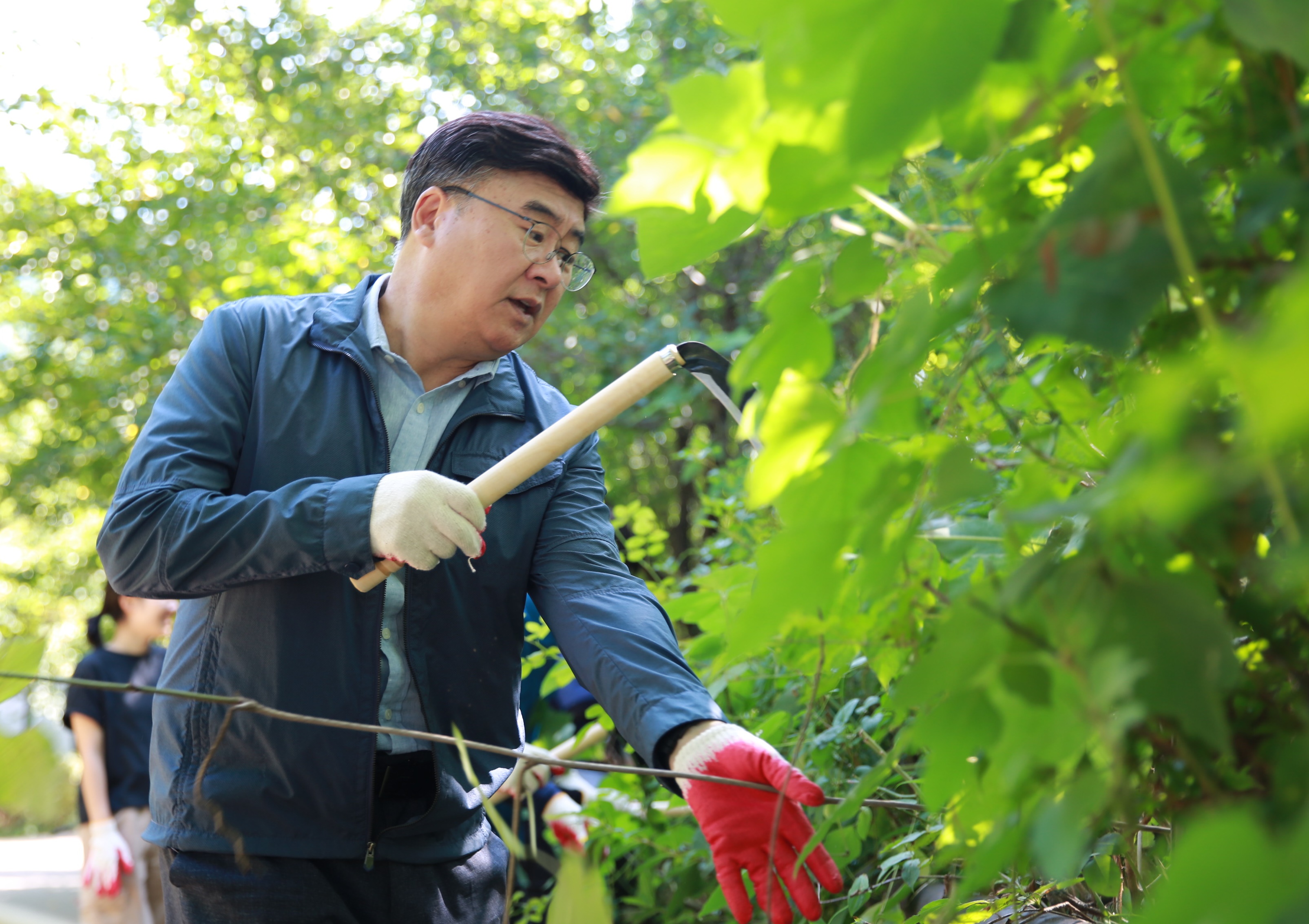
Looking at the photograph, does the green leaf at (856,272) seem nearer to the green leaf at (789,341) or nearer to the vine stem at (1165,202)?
the green leaf at (789,341)

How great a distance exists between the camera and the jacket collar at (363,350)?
2297 millimetres

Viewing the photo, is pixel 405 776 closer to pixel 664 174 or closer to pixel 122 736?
pixel 664 174

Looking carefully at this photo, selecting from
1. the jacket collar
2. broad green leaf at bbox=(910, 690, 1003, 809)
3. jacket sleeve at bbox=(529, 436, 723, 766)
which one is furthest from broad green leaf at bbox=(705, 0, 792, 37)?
the jacket collar

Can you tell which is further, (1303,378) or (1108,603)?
(1108,603)

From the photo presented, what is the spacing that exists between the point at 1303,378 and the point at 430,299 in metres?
2.26

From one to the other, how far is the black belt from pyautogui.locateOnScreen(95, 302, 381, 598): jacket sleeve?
441 mm

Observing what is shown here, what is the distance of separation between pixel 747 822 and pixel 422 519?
77 centimetres

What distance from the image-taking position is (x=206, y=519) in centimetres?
185

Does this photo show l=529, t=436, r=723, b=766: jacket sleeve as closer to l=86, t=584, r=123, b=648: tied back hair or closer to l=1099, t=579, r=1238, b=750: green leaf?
l=1099, t=579, r=1238, b=750: green leaf

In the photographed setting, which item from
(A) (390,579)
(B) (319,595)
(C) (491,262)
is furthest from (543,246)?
(B) (319,595)

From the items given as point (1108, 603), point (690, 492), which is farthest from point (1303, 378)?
point (690, 492)

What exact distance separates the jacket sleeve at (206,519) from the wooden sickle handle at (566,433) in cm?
19

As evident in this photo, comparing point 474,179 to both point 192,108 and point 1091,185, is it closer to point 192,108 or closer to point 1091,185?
point 1091,185

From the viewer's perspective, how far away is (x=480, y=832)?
7.54ft
